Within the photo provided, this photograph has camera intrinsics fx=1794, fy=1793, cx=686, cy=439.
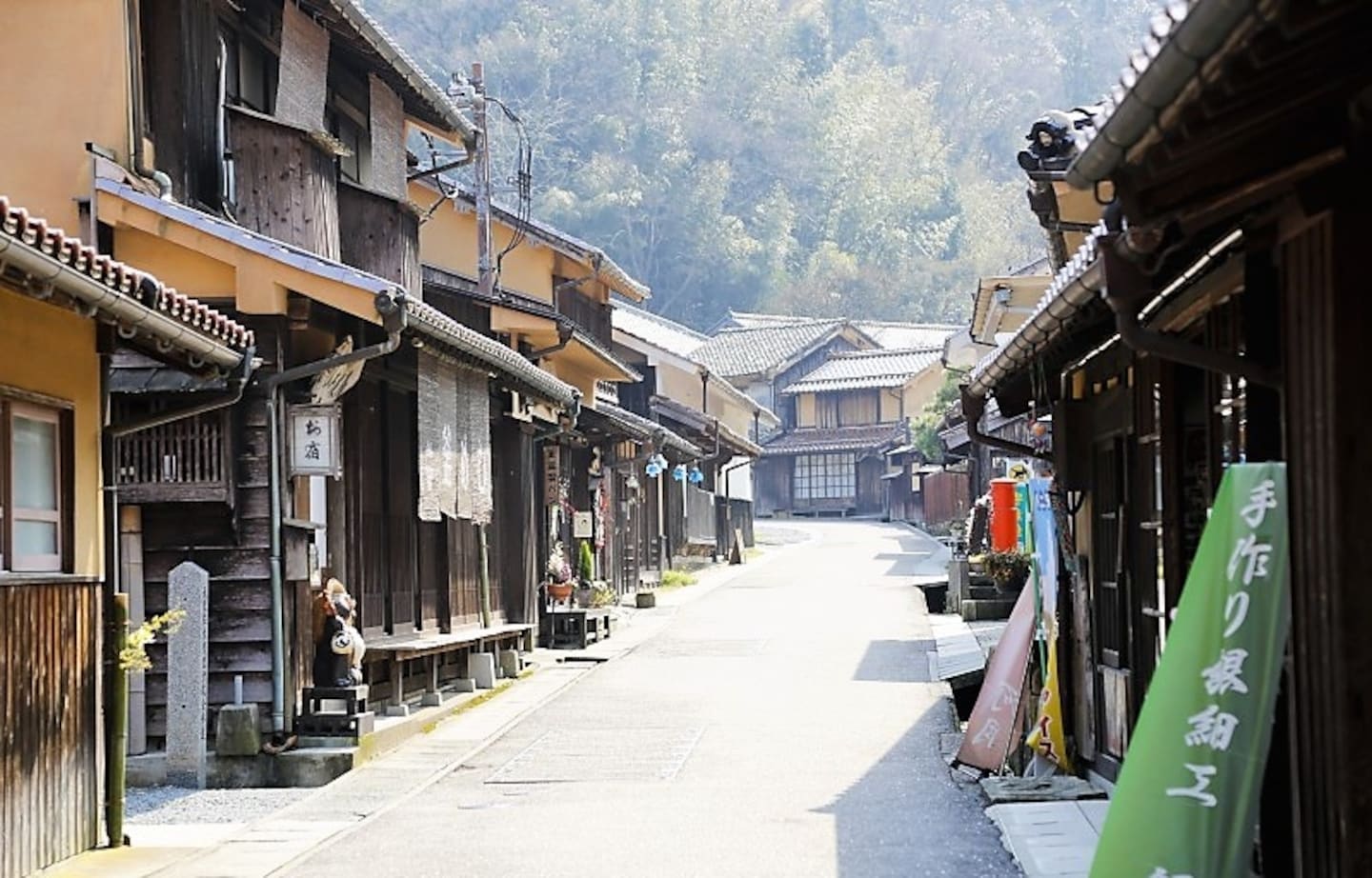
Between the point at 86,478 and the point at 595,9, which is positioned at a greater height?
the point at 595,9

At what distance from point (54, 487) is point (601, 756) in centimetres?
675

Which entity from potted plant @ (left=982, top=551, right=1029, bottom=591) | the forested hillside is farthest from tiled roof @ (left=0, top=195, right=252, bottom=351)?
the forested hillside

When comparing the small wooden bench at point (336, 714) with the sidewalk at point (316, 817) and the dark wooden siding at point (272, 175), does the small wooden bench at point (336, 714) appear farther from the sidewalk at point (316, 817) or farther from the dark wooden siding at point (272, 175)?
the dark wooden siding at point (272, 175)

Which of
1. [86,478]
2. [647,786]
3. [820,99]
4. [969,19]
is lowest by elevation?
[647,786]

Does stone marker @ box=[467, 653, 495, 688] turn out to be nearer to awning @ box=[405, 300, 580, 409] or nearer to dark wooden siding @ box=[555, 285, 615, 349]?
awning @ box=[405, 300, 580, 409]

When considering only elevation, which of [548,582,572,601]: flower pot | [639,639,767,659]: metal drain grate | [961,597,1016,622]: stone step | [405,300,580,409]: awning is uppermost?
[405,300,580,409]: awning

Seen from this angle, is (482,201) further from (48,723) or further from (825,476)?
(825,476)

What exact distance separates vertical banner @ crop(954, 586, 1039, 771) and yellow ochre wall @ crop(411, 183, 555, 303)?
15.1 meters

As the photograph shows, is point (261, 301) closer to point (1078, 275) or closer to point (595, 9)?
point (1078, 275)

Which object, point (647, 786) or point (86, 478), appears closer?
point (86, 478)

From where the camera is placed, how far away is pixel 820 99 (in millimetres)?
105875

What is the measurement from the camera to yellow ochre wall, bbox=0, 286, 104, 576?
1080 cm

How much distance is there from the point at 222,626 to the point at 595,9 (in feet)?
306

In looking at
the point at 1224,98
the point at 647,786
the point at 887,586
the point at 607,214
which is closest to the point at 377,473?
the point at 647,786
